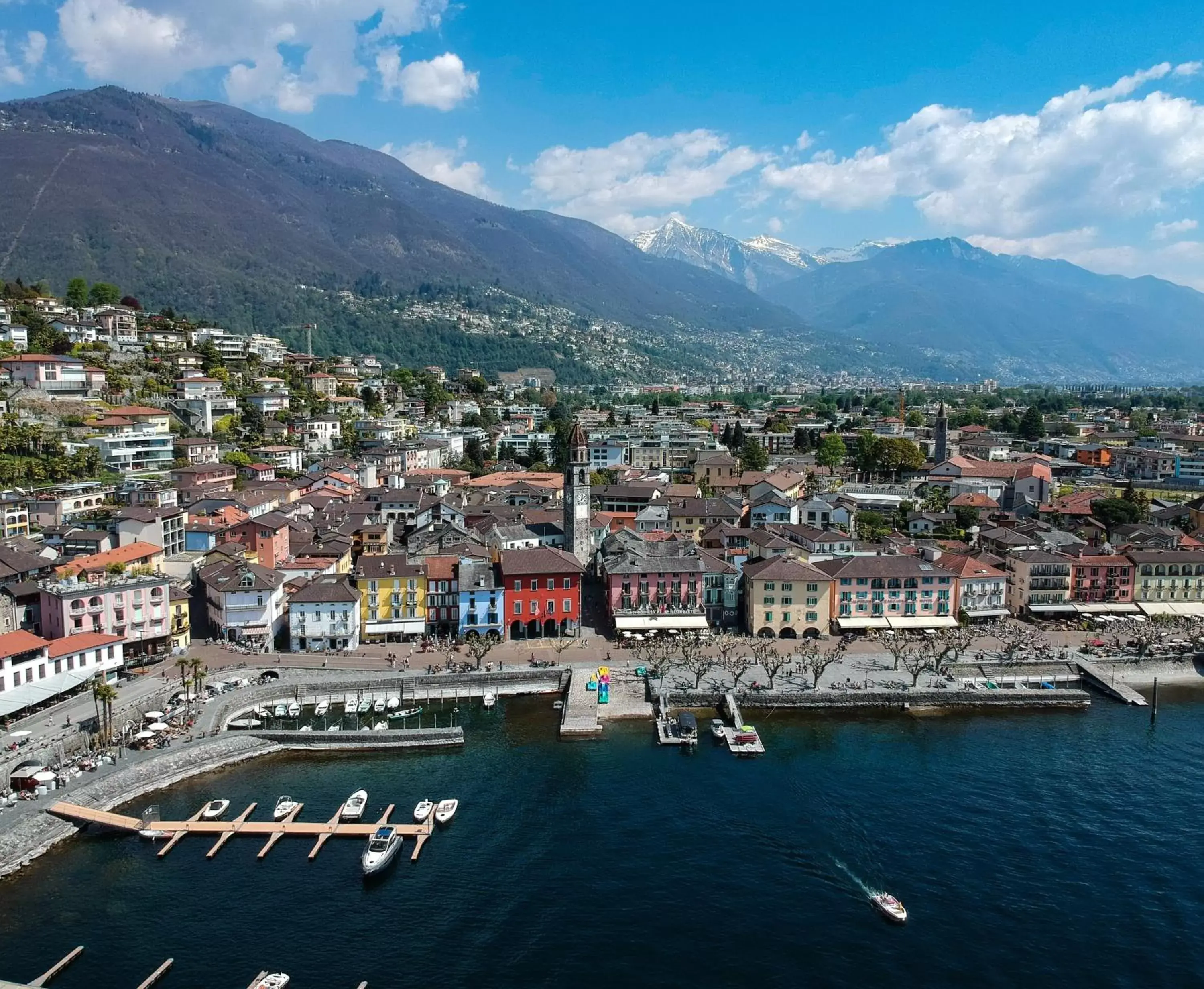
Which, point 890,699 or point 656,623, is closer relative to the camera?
point 890,699

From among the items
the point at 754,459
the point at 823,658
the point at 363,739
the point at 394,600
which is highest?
the point at 754,459

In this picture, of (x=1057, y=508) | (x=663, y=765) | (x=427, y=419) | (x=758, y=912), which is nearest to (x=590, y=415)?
(x=427, y=419)

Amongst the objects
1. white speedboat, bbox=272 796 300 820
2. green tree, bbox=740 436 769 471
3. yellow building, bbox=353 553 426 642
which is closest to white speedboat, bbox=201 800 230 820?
white speedboat, bbox=272 796 300 820

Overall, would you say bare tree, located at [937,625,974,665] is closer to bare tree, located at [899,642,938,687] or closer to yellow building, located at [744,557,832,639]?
bare tree, located at [899,642,938,687]

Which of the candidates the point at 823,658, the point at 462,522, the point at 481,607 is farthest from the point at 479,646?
the point at 462,522

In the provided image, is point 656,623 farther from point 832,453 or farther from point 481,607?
point 832,453

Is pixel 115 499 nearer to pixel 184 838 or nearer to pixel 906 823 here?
pixel 184 838
